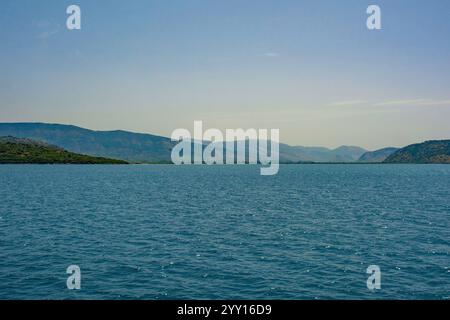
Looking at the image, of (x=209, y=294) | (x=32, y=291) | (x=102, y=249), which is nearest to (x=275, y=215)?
(x=102, y=249)

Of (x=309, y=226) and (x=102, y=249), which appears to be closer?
(x=102, y=249)

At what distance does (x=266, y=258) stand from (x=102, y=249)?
70.9ft

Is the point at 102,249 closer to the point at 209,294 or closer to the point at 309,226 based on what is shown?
the point at 209,294

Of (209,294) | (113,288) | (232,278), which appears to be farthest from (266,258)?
(113,288)

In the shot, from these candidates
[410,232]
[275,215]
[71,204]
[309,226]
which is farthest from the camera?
[71,204]

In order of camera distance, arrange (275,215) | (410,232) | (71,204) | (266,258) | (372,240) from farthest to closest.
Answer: (71,204)
(275,215)
(410,232)
(372,240)
(266,258)

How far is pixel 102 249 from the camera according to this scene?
50031mm

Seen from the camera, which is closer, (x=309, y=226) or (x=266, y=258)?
(x=266, y=258)

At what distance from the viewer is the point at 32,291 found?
113 ft
